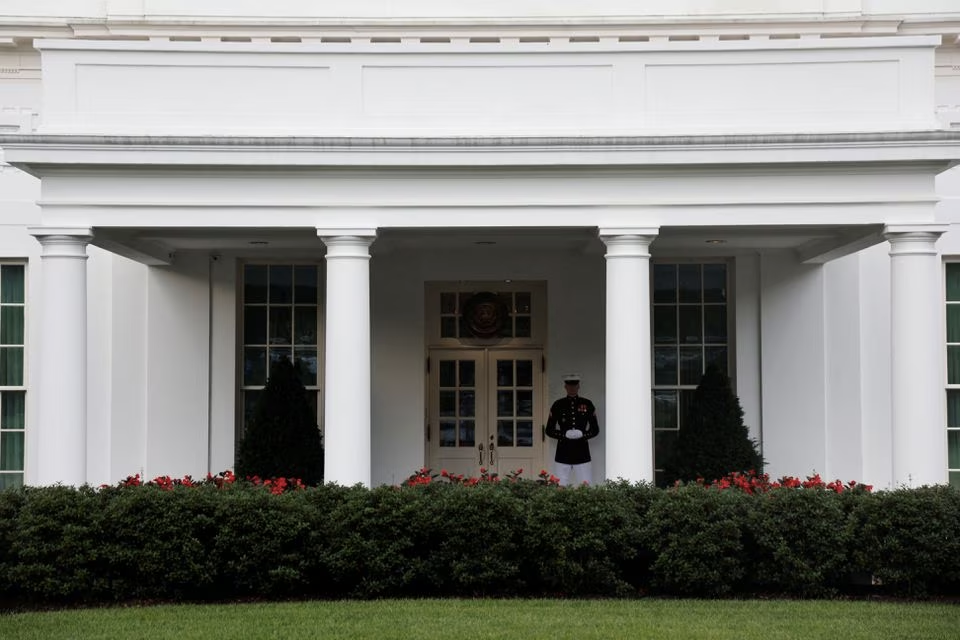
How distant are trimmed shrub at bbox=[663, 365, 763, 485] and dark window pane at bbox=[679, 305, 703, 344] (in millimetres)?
974

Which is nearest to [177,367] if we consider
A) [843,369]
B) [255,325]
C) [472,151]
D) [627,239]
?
[255,325]

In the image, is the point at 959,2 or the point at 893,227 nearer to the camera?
the point at 893,227

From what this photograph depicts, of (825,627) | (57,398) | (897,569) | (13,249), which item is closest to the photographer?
(825,627)

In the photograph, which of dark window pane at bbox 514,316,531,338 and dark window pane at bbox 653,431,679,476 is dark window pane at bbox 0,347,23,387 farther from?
dark window pane at bbox 653,431,679,476

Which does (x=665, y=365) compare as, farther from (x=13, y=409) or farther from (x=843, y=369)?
(x=13, y=409)

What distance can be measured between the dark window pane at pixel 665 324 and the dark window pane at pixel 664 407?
73 cm

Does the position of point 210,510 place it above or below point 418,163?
below

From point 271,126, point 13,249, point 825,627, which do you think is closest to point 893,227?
point 825,627

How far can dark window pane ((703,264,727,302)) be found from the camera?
51.1 feet

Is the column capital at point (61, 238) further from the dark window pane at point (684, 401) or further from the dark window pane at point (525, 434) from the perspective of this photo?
the dark window pane at point (684, 401)

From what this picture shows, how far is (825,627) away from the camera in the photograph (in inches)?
344

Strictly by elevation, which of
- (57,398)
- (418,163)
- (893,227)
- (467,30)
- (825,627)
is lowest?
(825,627)

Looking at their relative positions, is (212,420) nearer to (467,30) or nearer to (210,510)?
(210,510)

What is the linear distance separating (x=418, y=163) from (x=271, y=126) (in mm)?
1747
